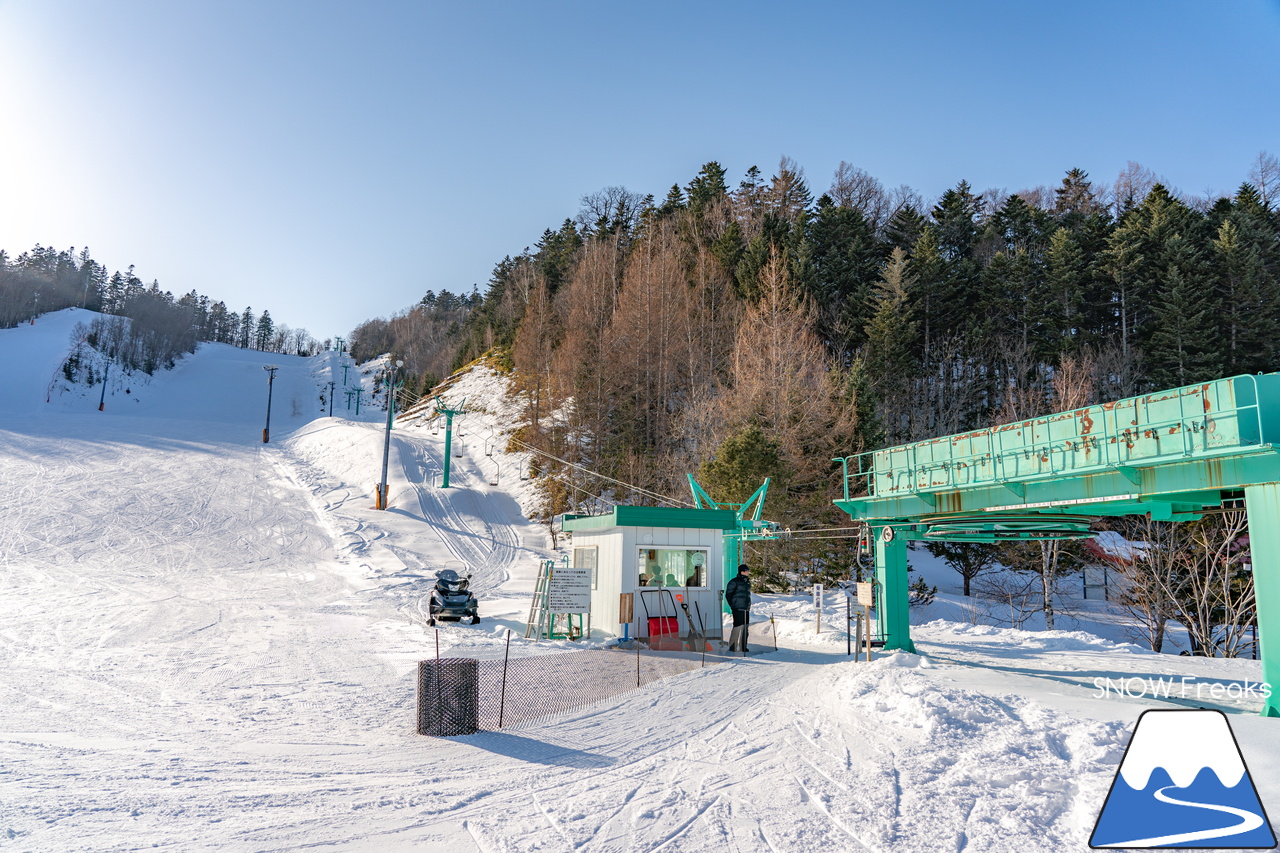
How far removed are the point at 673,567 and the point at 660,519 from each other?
133 centimetres

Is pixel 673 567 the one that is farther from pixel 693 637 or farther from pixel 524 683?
pixel 524 683

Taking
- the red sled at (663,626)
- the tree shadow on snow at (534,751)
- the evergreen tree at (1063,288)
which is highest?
the evergreen tree at (1063,288)

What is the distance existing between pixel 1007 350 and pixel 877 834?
40.8 m

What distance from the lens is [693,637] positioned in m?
16.4

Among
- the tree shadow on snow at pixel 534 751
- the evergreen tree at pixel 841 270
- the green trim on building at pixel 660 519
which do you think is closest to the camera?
the tree shadow on snow at pixel 534 751

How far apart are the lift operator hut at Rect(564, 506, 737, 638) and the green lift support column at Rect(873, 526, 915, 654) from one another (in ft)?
11.9

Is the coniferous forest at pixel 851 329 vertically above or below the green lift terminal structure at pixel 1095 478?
above

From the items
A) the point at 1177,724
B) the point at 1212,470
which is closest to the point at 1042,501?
the point at 1212,470

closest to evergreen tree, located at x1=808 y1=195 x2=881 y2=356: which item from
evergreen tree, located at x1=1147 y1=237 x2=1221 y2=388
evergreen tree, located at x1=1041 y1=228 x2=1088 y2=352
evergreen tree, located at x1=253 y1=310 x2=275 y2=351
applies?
evergreen tree, located at x1=1041 y1=228 x2=1088 y2=352

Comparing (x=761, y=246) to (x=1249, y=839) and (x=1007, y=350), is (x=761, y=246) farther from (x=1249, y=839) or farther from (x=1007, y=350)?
(x=1249, y=839)

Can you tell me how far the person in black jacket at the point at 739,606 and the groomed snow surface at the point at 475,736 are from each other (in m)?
0.67

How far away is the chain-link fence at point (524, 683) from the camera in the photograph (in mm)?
8781

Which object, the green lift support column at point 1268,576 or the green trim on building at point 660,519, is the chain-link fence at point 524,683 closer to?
the green trim on building at point 660,519

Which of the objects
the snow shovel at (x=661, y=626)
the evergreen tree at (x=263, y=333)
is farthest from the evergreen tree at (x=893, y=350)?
the evergreen tree at (x=263, y=333)
